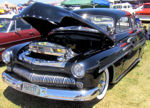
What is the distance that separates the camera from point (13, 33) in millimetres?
5012

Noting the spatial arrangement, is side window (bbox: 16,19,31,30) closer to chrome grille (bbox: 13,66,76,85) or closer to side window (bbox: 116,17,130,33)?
chrome grille (bbox: 13,66,76,85)

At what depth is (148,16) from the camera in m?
12.6

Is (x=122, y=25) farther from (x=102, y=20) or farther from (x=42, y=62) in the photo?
(x=42, y=62)

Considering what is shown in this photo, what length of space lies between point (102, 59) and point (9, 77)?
155cm

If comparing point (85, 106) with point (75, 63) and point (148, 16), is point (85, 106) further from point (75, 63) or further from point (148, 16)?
point (148, 16)

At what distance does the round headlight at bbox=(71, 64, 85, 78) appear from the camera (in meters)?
2.39

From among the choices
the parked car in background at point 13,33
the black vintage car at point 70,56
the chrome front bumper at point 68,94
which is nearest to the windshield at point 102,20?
the black vintage car at point 70,56

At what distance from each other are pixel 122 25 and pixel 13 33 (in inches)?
119

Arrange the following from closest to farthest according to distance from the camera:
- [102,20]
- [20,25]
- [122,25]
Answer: [102,20]
[122,25]
[20,25]

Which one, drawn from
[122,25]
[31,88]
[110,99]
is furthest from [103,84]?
[122,25]

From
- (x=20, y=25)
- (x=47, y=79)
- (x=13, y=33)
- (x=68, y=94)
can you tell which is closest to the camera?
(x=68, y=94)

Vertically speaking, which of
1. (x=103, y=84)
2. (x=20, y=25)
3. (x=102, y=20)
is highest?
(x=102, y=20)

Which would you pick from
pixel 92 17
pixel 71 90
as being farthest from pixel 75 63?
pixel 92 17

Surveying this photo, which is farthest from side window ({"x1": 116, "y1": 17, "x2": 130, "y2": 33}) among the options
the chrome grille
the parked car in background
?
the parked car in background
